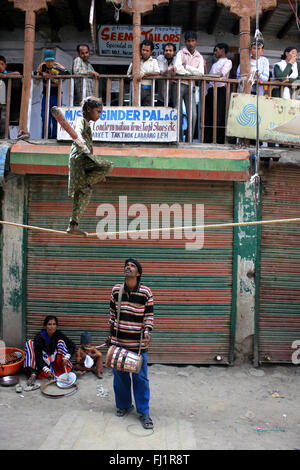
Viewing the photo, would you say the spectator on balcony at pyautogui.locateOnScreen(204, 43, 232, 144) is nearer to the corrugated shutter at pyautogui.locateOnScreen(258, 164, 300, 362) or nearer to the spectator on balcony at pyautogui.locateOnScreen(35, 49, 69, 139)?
the corrugated shutter at pyautogui.locateOnScreen(258, 164, 300, 362)

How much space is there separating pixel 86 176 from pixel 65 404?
3.14m

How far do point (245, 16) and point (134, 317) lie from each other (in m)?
4.97

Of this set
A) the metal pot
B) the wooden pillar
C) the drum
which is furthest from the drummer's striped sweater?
the wooden pillar

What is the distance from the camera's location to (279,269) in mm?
6230

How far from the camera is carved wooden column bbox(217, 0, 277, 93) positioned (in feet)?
20.2

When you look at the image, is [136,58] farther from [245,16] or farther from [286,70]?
[286,70]

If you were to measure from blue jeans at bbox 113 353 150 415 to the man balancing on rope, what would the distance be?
208cm

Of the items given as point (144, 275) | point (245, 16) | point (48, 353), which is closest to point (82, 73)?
point (245, 16)

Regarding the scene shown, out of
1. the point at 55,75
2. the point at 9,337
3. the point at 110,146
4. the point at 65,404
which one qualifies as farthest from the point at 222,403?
the point at 55,75

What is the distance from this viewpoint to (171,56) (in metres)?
6.62

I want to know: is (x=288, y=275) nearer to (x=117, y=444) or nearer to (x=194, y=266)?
(x=194, y=266)

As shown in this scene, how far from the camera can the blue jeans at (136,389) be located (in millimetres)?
4320

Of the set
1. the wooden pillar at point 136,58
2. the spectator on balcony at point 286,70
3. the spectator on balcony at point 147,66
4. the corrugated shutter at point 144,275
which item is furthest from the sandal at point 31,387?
the spectator on balcony at point 286,70

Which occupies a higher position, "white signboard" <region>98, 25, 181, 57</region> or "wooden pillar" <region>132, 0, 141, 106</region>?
"white signboard" <region>98, 25, 181, 57</region>
